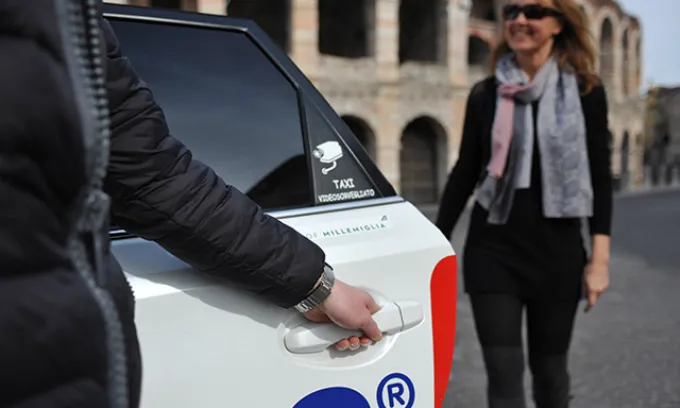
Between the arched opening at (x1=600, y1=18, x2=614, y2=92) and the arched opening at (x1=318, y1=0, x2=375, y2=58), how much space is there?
39.8 feet

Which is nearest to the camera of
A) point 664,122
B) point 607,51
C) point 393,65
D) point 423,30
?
point 393,65

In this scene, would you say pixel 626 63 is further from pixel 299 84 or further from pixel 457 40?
pixel 299 84

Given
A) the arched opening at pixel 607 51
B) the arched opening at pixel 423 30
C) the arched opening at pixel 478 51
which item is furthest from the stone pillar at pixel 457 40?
the arched opening at pixel 607 51

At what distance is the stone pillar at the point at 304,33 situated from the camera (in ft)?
51.9

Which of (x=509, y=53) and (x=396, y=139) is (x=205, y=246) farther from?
(x=396, y=139)

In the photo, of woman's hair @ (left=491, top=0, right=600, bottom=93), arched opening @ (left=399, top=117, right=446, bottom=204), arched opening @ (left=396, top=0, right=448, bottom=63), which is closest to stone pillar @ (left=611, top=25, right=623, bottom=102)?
arched opening @ (left=396, top=0, right=448, bottom=63)

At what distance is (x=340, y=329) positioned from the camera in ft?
4.61

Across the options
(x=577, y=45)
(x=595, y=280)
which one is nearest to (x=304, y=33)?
(x=577, y=45)

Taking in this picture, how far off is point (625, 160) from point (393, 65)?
15527 millimetres

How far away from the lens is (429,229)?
1.66 meters

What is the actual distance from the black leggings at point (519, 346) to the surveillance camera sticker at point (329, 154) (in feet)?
3.62

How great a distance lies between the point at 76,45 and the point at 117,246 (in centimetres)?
64

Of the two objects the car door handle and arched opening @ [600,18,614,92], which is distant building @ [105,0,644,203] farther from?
the car door handle

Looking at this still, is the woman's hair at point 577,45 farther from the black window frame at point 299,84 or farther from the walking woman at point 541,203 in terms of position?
the black window frame at point 299,84
